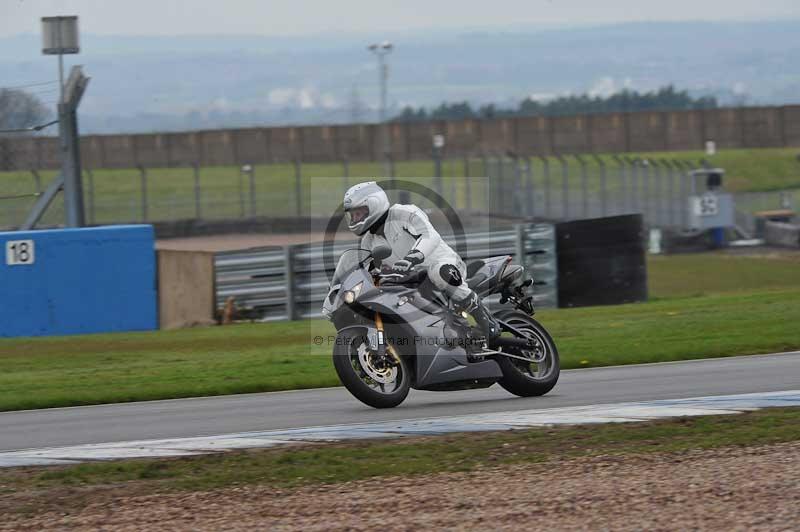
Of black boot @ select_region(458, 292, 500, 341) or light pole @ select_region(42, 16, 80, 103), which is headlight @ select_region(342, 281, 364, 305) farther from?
light pole @ select_region(42, 16, 80, 103)

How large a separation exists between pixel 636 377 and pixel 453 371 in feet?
7.88

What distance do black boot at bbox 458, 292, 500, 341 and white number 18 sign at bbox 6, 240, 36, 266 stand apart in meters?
10.7

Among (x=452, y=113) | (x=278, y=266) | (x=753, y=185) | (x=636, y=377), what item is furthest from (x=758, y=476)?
(x=452, y=113)

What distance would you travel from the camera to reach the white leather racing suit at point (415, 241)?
985 cm

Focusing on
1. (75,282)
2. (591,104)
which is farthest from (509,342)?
(591,104)

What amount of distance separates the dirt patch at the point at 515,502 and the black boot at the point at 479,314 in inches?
97.7

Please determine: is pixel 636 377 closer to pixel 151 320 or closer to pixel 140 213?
pixel 151 320

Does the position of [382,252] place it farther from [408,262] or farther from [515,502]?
[515,502]

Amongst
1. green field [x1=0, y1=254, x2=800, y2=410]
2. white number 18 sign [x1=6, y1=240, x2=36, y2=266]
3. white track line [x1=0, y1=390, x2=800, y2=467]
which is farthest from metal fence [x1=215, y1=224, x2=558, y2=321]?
white track line [x1=0, y1=390, x2=800, y2=467]

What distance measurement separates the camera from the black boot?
10.1 meters

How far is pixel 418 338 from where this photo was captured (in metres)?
9.90

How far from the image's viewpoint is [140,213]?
4303 centimetres

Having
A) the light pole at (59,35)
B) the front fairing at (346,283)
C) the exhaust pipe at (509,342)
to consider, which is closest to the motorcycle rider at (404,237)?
the front fairing at (346,283)

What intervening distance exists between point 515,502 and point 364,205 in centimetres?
341
